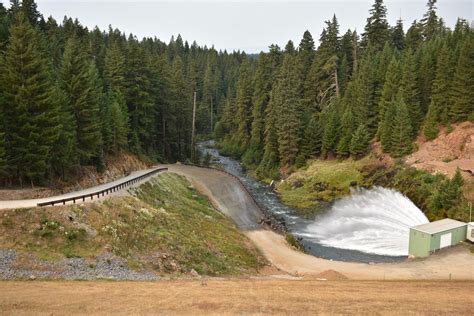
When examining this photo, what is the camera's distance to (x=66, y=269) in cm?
1877

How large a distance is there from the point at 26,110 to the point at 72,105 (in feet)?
27.3

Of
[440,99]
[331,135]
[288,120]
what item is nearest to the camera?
[440,99]

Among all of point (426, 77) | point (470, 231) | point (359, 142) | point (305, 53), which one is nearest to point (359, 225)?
point (470, 231)

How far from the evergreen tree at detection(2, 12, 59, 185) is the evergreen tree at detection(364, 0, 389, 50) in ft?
202

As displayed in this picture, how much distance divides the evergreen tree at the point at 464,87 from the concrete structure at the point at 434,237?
24057mm

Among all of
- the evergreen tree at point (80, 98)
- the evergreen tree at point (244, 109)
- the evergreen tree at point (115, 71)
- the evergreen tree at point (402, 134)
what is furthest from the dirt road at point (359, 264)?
the evergreen tree at point (244, 109)

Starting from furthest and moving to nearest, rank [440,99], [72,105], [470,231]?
1. [440,99]
2. [72,105]
3. [470,231]

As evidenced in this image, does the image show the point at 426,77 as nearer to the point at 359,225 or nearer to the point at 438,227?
the point at 359,225

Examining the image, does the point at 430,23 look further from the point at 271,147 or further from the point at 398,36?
the point at 271,147

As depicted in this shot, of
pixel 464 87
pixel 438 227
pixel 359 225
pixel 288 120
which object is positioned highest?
pixel 464 87

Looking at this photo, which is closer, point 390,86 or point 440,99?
point 440,99

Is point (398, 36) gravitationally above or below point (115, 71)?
above

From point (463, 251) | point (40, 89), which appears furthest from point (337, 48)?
point (40, 89)

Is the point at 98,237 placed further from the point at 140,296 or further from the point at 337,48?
the point at 337,48
